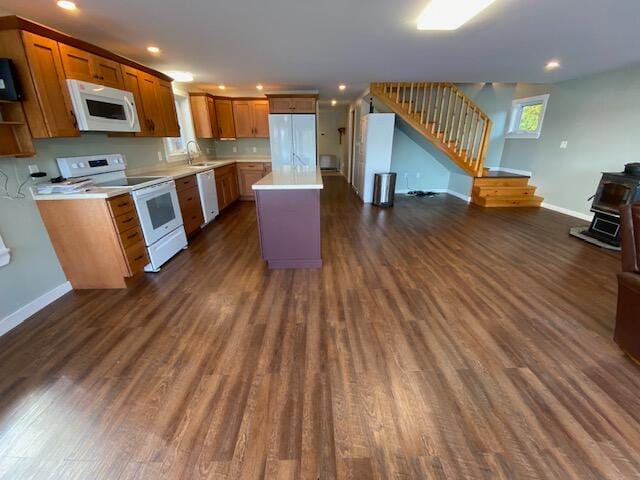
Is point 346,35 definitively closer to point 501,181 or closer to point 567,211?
point 501,181

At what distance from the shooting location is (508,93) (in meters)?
6.04

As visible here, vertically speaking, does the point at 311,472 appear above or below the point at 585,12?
below

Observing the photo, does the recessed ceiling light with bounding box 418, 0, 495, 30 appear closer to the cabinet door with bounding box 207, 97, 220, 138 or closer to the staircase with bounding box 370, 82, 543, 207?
the staircase with bounding box 370, 82, 543, 207

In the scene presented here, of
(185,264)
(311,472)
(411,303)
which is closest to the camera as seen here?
(311,472)

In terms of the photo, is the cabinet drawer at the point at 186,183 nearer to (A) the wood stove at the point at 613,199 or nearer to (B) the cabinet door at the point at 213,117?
(B) the cabinet door at the point at 213,117

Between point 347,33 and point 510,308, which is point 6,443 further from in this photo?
point 347,33

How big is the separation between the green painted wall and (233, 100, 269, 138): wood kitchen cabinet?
574 cm

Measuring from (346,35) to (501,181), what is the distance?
473 cm

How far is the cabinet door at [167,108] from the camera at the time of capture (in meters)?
3.68

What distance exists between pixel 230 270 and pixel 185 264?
62 cm

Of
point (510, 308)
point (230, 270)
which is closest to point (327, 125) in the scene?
point (230, 270)

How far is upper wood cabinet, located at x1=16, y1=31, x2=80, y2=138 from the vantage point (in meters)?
2.02

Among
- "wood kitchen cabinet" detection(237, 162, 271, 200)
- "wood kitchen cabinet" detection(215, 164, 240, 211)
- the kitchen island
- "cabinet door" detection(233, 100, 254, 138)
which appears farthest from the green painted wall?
"wood kitchen cabinet" detection(215, 164, 240, 211)

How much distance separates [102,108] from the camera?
261 cm
